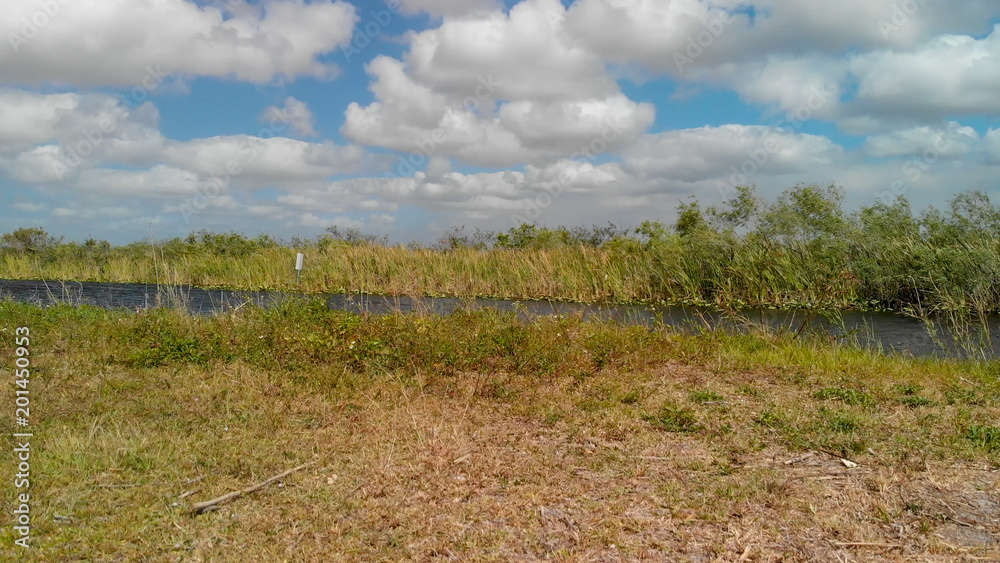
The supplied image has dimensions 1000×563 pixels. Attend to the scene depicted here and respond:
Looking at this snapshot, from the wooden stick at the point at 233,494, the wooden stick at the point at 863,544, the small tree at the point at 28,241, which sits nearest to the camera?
the wooden stick at the point at 863,544

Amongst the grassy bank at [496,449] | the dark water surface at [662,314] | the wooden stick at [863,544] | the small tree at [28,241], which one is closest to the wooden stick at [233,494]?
the grassy bank at [496,449]

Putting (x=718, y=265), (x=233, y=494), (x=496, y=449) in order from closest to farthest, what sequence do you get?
(x=233, y=494) → (x=496, y=449) → (x=718, y=265)

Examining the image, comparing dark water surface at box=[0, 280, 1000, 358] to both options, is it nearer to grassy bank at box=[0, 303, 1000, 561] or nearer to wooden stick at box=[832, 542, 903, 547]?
grassy bank at box=[0, 303, 1000, 561]

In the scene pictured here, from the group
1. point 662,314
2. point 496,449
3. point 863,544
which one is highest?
Answer: point 662,314

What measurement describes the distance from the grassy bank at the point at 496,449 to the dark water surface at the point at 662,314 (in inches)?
89.9

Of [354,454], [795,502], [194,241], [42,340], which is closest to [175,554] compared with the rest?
[354,454]

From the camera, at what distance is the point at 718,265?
16578mm

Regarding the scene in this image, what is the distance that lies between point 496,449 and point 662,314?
7259 mm

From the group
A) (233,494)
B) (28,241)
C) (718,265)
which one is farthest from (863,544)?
(28,241)

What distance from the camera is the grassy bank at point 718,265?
14.8 metres

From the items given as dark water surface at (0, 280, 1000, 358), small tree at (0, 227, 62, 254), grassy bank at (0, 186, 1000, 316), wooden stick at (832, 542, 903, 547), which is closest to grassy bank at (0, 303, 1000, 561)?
wooden stick at (832, 542, 903, 547)

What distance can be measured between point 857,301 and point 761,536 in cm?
1456

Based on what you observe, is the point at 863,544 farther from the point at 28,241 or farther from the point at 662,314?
the point at 28,241

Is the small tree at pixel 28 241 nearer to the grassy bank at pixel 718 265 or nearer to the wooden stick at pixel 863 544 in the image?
the grassy bank at pixel 718 265
